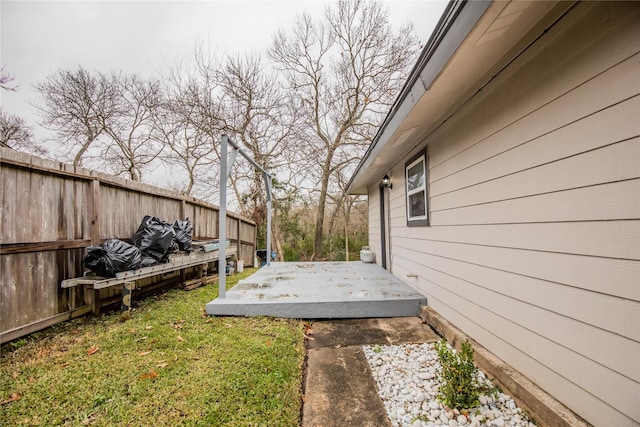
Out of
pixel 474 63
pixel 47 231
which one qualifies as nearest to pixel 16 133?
pixel 47 231

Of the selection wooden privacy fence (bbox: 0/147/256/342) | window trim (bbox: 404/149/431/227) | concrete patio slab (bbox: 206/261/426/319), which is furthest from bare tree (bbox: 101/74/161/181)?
window trim (bbox: 404/149/431/227)

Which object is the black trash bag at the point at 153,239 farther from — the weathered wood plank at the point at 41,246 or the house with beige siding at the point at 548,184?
the house with beige siding at the point at 548,184

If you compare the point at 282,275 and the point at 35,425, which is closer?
the point at 35,425

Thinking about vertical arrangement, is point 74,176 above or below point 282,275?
above

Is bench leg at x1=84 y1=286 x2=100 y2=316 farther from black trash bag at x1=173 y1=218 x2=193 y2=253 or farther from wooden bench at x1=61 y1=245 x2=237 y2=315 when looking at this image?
black trash bag at x1=173 y1=218 x2=193 y2=253

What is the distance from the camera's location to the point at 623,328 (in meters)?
1.12

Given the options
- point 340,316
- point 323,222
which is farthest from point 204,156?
point 340,316

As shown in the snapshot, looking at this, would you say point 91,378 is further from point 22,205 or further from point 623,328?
point 623,328

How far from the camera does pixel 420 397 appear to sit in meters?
1.71

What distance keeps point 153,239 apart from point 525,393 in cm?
405

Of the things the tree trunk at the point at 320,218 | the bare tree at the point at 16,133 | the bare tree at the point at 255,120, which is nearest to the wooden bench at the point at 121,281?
the bare tree at the point at 255,120

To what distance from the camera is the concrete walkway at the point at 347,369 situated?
1566mm

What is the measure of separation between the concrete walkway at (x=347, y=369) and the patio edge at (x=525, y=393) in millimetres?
587

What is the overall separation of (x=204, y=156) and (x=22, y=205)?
28.2 ft
